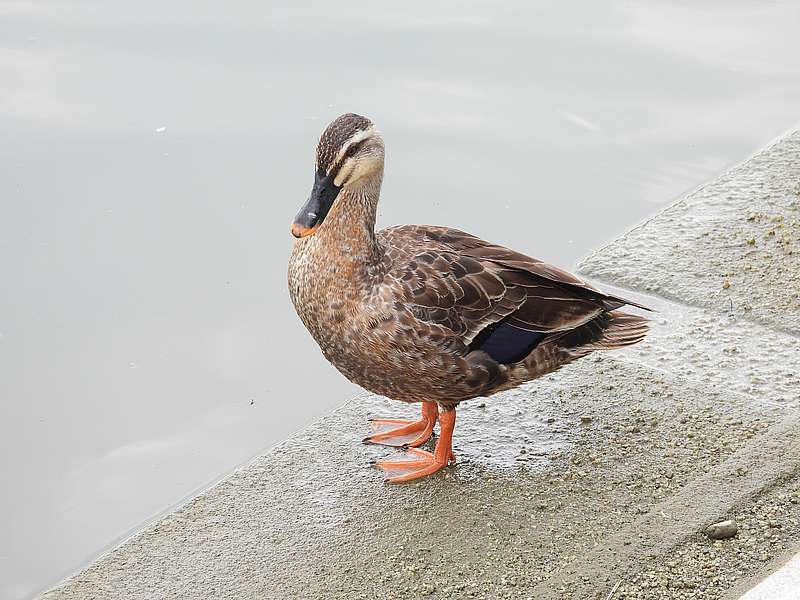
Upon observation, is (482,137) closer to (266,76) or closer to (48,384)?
(266,76)

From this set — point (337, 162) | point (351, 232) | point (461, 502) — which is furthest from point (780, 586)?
point (337, 162)

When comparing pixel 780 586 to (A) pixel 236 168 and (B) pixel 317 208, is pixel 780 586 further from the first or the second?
(A) pixel 236 168

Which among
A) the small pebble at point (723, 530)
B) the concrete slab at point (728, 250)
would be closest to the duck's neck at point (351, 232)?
the small pebble at point (723, 530)

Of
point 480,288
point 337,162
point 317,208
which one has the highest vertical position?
point 337,162

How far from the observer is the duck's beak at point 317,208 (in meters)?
3.89

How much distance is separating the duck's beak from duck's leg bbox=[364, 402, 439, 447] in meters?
0.89

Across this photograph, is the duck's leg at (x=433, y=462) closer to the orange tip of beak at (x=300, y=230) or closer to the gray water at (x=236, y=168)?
the gray water at (x=236, y=168)

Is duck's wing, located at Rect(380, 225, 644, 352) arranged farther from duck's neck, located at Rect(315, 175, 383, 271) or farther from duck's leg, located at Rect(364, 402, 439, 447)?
duck's leg, located at Rect(364, 402, 439, 447)

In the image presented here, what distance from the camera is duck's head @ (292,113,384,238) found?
391 centimetres

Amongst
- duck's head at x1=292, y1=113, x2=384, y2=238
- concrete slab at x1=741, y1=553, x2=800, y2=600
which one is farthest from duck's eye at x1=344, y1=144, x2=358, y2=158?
concrete slab at x1=741, y1=553, x2=800, y2=600

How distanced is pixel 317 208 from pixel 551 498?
1.28 metres

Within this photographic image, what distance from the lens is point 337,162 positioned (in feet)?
12.9

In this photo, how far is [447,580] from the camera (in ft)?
11.8

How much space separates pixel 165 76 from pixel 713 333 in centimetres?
369
